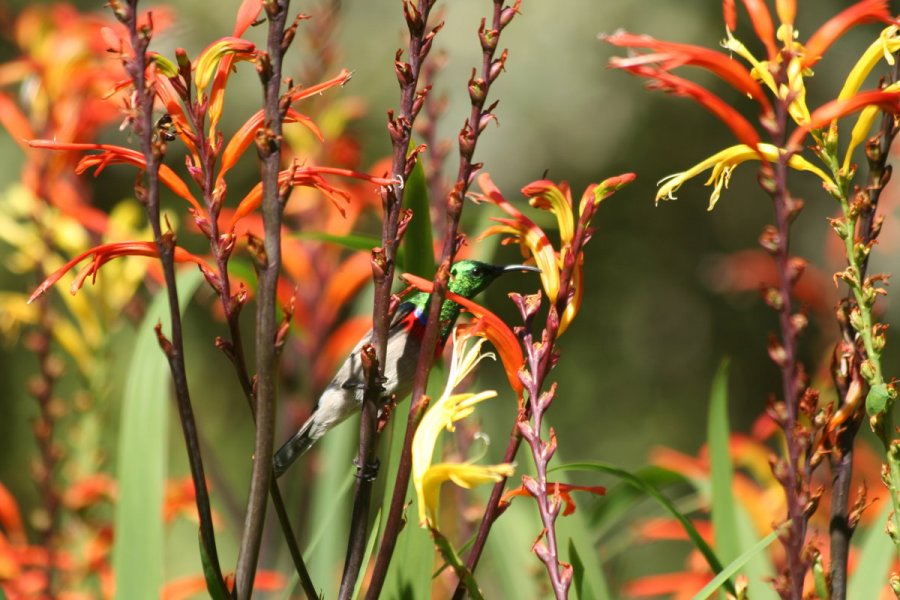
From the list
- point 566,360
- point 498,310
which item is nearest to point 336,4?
point 498,310

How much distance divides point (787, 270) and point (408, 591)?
0.49 metres

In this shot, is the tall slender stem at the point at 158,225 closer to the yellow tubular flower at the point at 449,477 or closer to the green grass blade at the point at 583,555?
the yellow tubular flower at the point at 449,477

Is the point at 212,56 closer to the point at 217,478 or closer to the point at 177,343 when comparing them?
the point at 177,343

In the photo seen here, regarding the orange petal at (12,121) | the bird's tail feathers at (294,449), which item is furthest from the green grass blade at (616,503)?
the orange petal at (12,121)

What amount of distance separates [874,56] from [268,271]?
653 mm

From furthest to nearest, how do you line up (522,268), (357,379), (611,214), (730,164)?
(611,214) → (357,379) → (522,268) → (730,164)

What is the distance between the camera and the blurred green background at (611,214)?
490cm

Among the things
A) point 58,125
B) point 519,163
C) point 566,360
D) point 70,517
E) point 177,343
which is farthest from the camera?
point 566,360

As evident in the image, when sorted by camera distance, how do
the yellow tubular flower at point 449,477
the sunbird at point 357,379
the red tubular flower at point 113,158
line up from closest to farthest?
the yellow tubular flower at point 449,477 < the red tubular flower at point 113,158 < the sunbird at point 357,379

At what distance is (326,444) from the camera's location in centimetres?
195

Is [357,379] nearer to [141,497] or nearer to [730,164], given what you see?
[141,497]

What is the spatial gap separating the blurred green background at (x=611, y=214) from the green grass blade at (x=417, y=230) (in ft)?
11.9

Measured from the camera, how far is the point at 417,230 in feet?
3.56

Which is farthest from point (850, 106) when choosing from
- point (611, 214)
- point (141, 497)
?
point (611, 214)
